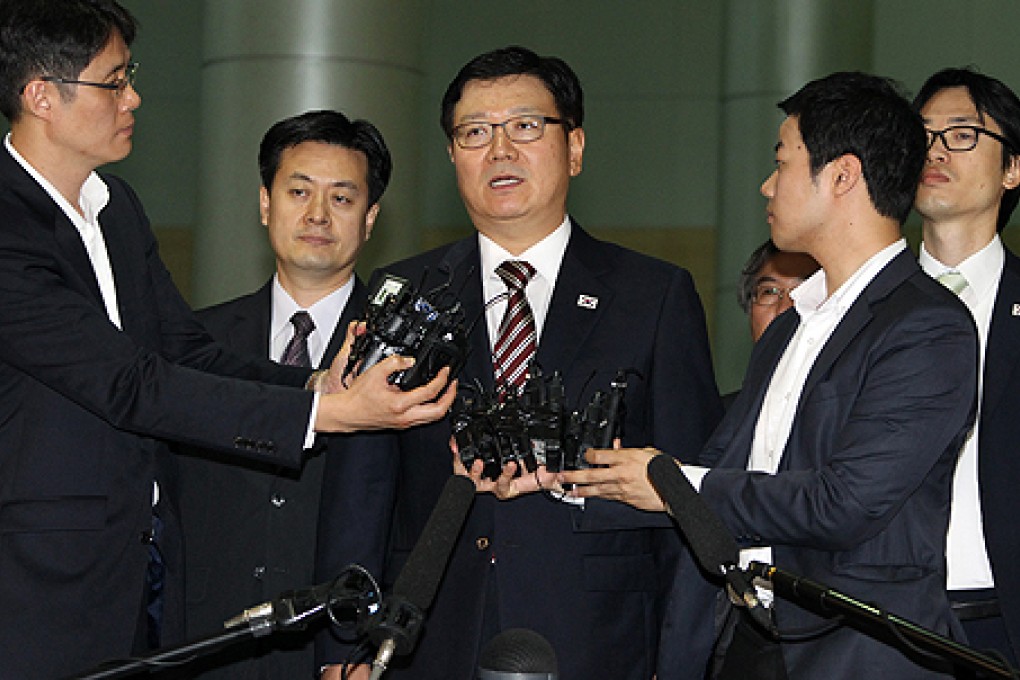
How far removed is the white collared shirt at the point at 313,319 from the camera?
4.36m

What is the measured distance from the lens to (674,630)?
3.19 m

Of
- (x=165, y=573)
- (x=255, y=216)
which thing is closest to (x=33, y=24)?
(x=165, y=573)

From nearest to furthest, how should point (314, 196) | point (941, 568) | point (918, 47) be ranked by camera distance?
point (941, 568) < point (314, 196) < point (918, 47)

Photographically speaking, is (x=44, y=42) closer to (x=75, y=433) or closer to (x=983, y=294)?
(x=75, y=433)

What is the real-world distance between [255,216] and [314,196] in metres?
2.54

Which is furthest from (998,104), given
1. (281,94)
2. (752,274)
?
(281,94)

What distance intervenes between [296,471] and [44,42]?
1.35 m

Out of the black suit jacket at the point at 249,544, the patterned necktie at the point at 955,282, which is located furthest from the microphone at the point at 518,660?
the patterned necktie at the point at 955,282

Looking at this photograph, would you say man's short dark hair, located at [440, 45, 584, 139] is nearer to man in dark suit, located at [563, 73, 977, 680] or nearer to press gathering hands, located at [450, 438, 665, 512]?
man in dark suit, located at [563, 73, 977, 680]

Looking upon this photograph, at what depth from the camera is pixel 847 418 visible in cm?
290

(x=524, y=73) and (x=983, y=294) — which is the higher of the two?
(x=524, y=73)

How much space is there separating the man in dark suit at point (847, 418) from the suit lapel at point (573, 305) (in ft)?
1.30

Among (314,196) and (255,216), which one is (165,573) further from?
(255,216)

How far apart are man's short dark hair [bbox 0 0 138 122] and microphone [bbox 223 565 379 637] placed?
5.48 ft
